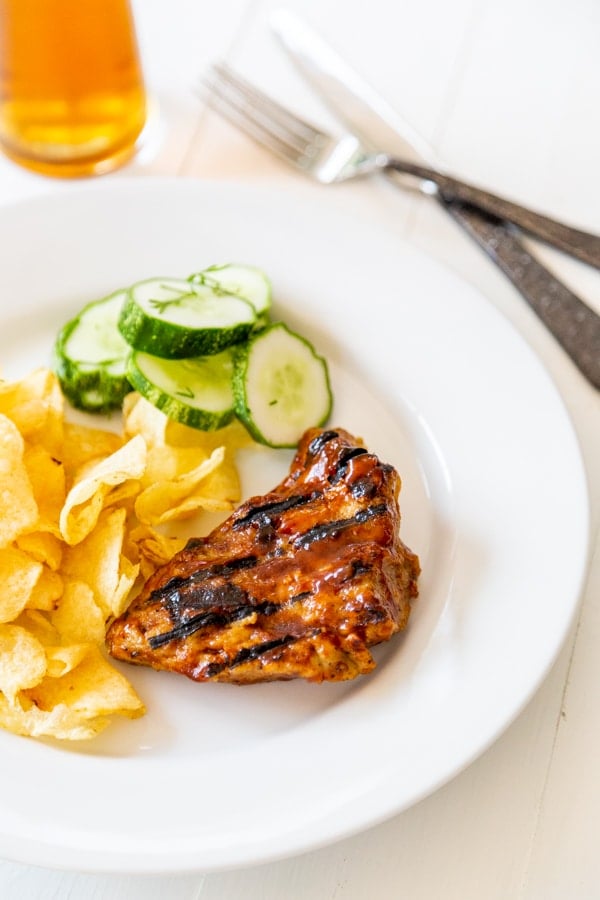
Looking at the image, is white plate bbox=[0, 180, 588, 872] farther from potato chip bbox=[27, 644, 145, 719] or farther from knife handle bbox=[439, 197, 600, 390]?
knife handle bbox=[439, 197, 600, 390]

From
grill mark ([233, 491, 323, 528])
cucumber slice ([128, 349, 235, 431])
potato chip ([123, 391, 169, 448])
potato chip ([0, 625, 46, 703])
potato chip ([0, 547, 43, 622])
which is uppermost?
grill mark ([233, 491, 323, 528])

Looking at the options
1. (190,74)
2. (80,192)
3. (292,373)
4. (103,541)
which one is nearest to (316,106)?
(190,74)

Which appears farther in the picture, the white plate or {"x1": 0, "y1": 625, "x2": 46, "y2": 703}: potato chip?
{"x1": 0, "y1": 625, "x2": 46, "y2": 703}: potato chip

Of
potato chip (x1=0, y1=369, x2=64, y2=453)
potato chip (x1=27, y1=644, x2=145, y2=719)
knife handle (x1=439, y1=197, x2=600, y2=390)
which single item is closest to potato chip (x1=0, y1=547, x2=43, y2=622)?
potato chip (x1=27, y1=644, x2=145, y2=719)

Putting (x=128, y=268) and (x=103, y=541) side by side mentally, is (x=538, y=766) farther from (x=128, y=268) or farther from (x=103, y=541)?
(x=128, y=268)

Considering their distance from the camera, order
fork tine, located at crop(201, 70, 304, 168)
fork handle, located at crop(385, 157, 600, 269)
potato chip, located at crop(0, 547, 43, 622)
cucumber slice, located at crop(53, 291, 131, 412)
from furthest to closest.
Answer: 1. fork tine, located at crop(201, 70, 304, 168)
2. fork handle, located at crop(385, 157, 600, 269)
3. cucumber slice, located at crop(53, 291, 131, 412)
4. potato chip, located at crop(0, 547, 43, 622)

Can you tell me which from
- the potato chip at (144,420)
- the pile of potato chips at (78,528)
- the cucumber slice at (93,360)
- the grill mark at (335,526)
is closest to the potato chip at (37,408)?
the pile of potato chips at (78,528)

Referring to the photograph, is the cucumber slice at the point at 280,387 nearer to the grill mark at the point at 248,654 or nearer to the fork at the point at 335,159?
the grill mark at the point at 248,654
